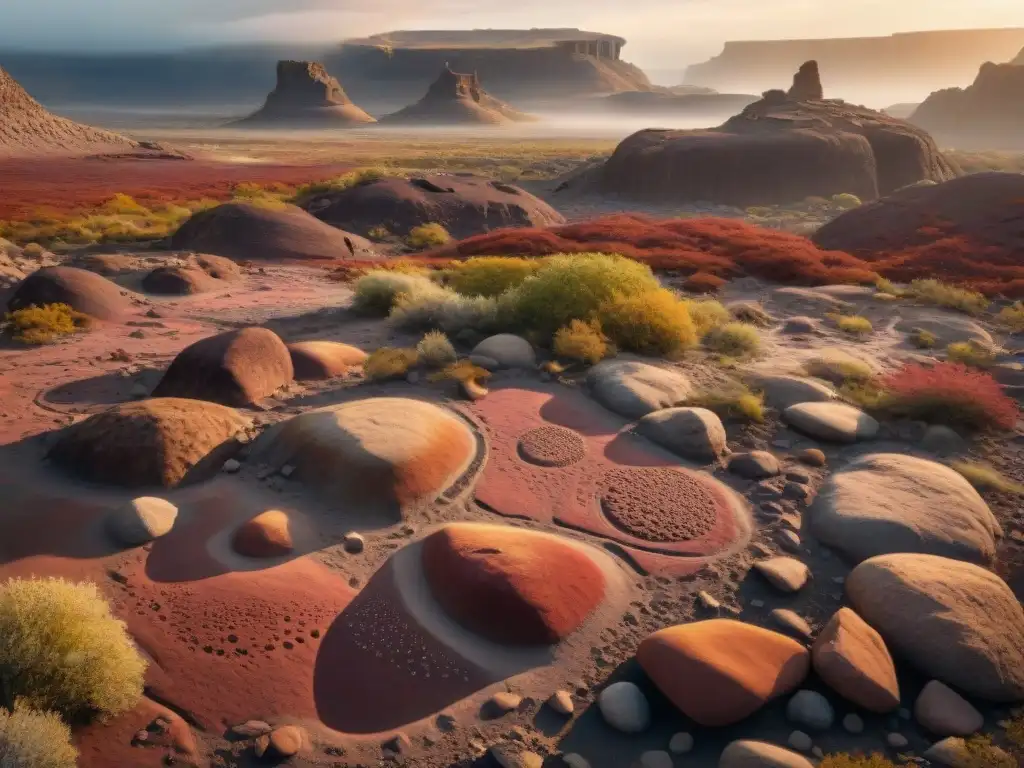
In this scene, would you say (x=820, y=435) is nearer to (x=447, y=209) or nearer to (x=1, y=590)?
(x=1, y=590)

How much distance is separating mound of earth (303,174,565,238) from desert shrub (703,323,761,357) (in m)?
17.1

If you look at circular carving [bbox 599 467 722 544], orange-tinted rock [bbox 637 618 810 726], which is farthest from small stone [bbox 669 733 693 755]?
circular carving [bbox 599 467 722 544]

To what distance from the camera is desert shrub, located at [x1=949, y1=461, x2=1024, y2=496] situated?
664 centimetres

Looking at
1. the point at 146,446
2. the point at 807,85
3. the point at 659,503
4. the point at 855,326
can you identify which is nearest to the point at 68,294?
the point at 146,446

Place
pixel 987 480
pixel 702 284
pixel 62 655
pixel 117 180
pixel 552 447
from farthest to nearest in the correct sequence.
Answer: pixel 117 180, pixel 702 284, pixel 552 447, pixel 987 480, pixel 62 655

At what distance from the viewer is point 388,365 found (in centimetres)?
831

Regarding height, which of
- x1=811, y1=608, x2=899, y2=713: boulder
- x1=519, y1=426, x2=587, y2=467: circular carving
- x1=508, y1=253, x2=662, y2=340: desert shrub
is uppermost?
x1=508, y1=253, x2=662, y2=340: desert shrub

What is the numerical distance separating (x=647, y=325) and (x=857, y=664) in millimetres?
5938

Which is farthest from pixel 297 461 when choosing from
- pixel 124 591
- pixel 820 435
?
pixel 820 435

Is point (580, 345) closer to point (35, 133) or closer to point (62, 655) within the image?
point (62, 655)

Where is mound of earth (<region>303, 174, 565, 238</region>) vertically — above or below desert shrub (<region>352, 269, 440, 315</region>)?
below

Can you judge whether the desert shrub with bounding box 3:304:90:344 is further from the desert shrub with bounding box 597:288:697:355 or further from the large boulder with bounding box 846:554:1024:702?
the large boulder with bounding box 846:554:1024:702

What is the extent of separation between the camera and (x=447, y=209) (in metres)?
26.7

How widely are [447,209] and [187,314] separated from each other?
1588 cm
